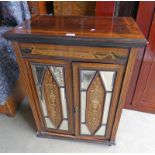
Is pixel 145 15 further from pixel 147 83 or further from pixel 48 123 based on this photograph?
pixel 48 123

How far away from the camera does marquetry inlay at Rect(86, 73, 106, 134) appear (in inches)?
40.2

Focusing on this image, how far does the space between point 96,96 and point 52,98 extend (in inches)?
12.6

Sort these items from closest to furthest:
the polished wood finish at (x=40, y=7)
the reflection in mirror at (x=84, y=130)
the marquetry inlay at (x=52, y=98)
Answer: the marquetry inlay at (x=52, y=98) < the reflection in mirror at (x=84, y=130) < the polished wood finish at (x=40, y=7)

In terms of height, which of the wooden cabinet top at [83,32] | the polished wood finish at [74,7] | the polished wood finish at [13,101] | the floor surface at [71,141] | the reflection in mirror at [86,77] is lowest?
the floor surface at [71,141]

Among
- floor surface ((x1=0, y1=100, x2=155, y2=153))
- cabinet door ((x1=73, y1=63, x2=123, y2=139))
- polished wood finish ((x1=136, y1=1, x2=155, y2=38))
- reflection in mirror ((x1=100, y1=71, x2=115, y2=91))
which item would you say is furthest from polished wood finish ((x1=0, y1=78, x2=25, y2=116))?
polished wood finish ((x1=136, y1=1, x2=155, y2=38))

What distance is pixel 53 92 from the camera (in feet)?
3.67

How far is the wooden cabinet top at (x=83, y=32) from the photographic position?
2.67ft

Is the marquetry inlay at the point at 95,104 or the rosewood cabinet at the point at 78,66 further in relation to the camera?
the marquetry inlay at the point at 95,104

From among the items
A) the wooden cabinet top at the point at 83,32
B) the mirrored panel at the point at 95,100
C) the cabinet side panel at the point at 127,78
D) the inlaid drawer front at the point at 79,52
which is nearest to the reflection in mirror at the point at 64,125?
the mirrored panel at the point at 95,100

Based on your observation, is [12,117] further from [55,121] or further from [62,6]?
[62,6]

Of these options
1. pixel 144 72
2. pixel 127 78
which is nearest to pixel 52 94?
pixel 127 78

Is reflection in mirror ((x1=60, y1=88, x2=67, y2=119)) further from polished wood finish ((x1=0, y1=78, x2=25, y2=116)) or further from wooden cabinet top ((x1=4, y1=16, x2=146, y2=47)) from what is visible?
polished wood finish ((x1=0, y1=78, x2=25, y2=116))

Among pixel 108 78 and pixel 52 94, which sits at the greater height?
pixel 108 78

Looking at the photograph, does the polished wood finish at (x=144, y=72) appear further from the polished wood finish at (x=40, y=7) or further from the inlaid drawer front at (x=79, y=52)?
the polished wood finish at (x=40, y=7)
